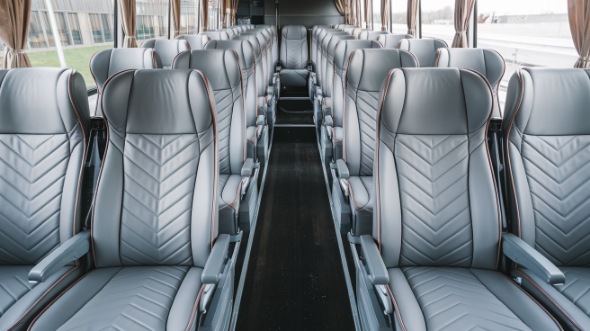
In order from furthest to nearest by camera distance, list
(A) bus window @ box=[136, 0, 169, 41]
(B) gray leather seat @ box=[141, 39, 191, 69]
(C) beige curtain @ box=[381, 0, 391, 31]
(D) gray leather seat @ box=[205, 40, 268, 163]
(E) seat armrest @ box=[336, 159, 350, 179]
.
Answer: (C) beige curtain @ box=[381, 0, 391, 31]
(A) bus window @ box=[136, 0, 169, 41]
(B) gray leather seat @ box=[141, 39, 191, 69]
(D) gray leather seat @ box=[205, 40, 268, 163]
(E) seat armrest @ box=[336, 159, 350, 179]

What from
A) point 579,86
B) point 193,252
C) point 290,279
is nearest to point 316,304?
point 290,279

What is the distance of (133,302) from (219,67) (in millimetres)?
1632

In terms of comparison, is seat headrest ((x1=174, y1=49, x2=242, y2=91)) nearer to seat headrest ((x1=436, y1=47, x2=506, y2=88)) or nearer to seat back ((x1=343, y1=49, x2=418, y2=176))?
seat back ((x1=343, y1=49, x2=418, y2=176))

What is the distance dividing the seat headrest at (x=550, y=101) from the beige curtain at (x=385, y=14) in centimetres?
720

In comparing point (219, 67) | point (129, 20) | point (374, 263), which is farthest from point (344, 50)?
point (129, 20)

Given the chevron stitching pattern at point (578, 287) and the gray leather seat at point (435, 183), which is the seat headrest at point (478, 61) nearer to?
the gray leather seat at point (435, 183)

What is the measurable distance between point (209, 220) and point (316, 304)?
88cm

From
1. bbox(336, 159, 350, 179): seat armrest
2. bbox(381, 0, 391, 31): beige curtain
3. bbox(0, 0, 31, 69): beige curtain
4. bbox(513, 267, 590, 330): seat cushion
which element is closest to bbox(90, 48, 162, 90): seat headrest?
bbox(0, 0, 31, 69): beige curtain

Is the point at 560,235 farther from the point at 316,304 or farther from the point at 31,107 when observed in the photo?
the point at 31,107

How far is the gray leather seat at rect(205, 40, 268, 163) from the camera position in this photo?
2871mm

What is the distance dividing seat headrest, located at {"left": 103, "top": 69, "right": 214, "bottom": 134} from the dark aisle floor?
105 cm

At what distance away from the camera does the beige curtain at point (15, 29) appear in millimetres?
2529

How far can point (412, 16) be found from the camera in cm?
650

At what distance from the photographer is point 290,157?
164 inches
